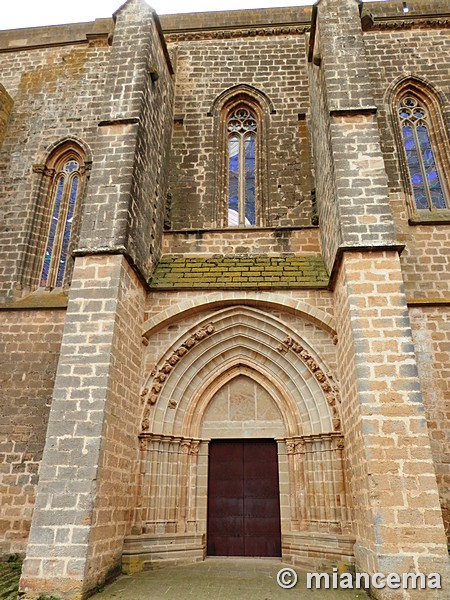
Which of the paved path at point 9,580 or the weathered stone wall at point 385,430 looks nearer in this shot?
the weathered stone wall at point 385,430

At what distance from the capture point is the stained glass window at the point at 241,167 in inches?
348

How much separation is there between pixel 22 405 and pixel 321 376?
482cm

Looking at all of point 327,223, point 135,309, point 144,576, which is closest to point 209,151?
point 327,223

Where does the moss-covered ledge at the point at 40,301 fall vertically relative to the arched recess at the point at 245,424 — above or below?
above

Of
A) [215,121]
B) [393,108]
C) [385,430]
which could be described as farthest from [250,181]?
[385,430]

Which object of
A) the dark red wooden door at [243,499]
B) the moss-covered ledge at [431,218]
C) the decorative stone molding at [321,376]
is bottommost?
the dark red wooden door at [243,499]

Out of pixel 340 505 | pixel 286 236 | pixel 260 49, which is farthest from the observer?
pixel 260 49

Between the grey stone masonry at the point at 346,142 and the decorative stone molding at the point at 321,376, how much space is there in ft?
4.78

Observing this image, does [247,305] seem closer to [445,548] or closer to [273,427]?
[273,427]

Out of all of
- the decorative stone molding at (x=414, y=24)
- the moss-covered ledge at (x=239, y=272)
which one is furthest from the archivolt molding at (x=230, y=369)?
the decorative stone molding at (x=414, y=24)

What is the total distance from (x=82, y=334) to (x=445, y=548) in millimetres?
4721

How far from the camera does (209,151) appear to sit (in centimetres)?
924

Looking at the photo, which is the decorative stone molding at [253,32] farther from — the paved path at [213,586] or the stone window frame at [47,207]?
the paved path at [213,586]

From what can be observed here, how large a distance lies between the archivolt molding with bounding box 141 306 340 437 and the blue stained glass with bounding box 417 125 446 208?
13.9ft
